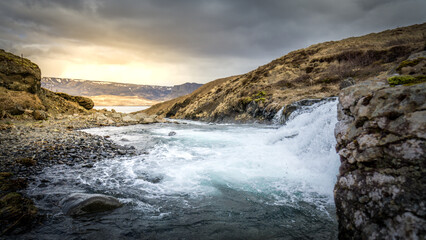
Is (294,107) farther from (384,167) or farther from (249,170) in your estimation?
(384,167)

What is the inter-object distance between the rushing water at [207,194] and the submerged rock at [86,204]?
8.2 inches

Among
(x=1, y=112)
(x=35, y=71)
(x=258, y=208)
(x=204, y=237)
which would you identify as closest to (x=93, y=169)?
(x=204, y=237)

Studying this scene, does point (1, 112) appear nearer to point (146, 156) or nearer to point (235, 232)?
point (146, 156)

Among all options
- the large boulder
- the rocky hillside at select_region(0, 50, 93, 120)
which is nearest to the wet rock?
the rocky hillside at select_region(0, 50, 93, 120)

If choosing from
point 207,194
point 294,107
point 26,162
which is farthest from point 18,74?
point 294,107

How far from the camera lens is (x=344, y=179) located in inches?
140

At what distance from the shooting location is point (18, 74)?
74.4 feet

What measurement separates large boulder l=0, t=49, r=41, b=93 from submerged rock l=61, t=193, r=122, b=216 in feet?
83.7

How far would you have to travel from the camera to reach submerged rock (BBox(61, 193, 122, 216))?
4.62 meters

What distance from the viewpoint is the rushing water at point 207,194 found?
163 inches

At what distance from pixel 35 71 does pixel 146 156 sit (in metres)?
25.5

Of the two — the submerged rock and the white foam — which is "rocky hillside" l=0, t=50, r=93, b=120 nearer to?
the white foam

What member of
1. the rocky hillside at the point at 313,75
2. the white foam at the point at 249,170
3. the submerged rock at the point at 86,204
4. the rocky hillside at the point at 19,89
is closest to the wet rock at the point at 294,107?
the rocky hillside at the point at 313,75

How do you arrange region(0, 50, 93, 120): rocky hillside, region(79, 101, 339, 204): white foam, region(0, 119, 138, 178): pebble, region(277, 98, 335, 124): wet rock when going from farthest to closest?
region(277, 98, 335, 124): wet rock < region(0, 50, 93, 120): rocky hillside < region(0, 119, 138, 178): pebble < region(79, 101, 339, 204): white foam
